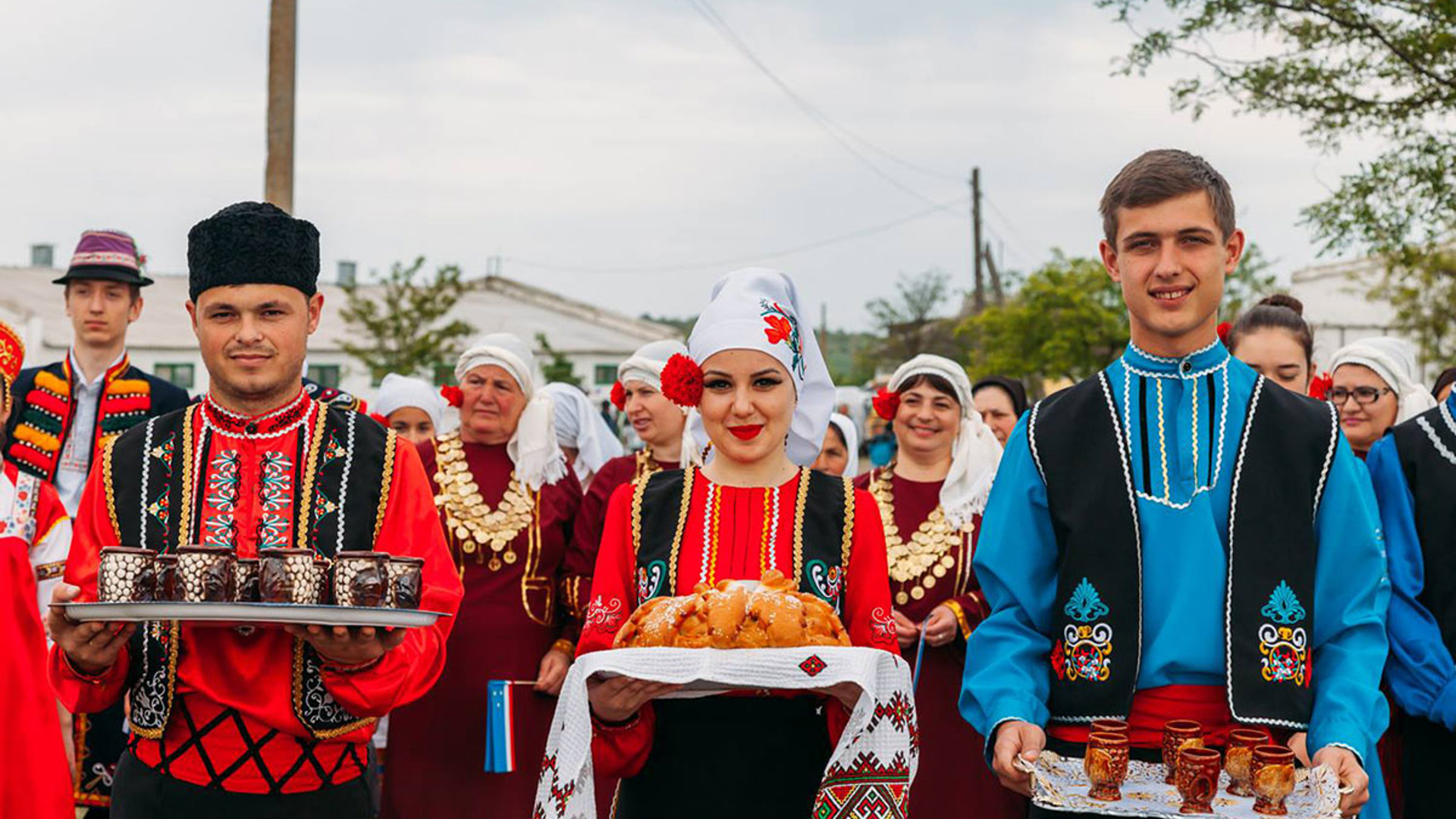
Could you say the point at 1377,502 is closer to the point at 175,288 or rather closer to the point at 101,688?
the point at 101,688

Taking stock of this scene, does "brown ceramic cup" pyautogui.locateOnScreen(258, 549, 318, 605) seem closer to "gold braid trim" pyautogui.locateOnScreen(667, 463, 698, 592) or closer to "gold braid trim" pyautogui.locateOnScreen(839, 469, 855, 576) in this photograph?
"gold braid trim" pyautogui.locateOnScreen(667, 463, 698, 592)

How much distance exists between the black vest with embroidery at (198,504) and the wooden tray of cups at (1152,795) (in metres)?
1.58

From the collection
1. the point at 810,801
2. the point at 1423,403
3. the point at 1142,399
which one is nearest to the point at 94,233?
the point at 810,801

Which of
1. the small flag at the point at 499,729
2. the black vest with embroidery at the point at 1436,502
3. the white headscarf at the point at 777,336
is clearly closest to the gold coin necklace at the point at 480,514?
the small flag at the point at 499,729

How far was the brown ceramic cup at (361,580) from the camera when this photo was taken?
3.09 meters

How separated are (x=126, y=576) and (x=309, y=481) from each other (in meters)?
0.53

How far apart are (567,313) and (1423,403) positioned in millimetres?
54192

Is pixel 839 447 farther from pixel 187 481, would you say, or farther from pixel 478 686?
pixel 187 481

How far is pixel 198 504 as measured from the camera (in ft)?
11.4

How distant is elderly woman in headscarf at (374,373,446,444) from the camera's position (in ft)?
28.2

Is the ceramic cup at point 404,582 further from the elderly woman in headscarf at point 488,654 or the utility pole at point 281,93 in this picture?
the utility pole at point 281,93

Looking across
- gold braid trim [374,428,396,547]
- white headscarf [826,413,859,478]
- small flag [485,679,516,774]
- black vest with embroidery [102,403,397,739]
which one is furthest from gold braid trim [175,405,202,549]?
white headscarf [826,413,859,478]

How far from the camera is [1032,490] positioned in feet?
10.6

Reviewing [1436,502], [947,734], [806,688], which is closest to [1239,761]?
[806,688]
